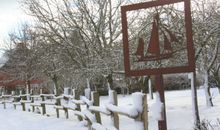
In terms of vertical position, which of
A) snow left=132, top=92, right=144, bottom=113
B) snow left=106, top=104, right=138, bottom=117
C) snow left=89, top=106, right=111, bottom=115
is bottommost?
snow left=89, top=106, right=111, bottom=115

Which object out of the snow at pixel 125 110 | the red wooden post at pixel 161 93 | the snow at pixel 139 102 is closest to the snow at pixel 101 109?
the snow at pixel 125 110

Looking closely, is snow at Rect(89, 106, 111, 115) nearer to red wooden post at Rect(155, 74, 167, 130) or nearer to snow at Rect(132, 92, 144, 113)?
red wooden post at Rect(155, 74, 167, 130)

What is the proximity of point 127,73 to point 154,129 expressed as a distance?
7469 mm

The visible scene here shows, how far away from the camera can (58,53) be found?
1909 centimetres

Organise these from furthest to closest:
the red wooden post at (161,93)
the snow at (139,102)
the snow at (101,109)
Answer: the snow at (101,109)
the red wooden post at (161,93)
the snow at (139,102)

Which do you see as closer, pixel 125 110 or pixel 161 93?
pixel 161 93

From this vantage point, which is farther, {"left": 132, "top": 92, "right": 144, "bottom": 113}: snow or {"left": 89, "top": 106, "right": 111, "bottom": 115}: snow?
{"left": 89, "top": 106, "right": 111, "bottom": 115}: snow

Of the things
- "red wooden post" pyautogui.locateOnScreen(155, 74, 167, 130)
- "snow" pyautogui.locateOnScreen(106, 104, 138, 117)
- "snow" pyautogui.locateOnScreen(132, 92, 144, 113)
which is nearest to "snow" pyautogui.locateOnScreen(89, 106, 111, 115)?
"snow" pyautogui.locateOnScreen(106, 104, 138, 117)

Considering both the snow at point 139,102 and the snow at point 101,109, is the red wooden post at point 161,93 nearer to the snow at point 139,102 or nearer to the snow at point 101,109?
the snow at point 139,102

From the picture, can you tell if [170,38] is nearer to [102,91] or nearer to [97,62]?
[97,62]

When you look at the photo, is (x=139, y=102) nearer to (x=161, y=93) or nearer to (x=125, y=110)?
(x=161, y=93)

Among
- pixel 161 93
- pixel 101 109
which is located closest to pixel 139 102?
pixel 161 93

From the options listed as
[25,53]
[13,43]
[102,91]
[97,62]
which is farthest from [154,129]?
[102,91]

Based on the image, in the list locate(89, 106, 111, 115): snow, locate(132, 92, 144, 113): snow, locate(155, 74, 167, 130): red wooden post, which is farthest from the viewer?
locate(89, 106, 111, 115): snow
